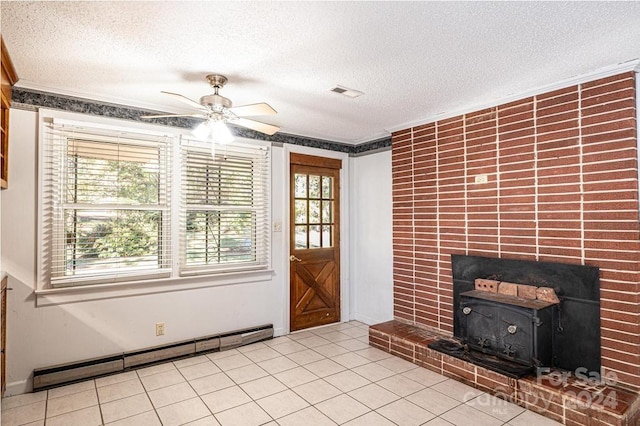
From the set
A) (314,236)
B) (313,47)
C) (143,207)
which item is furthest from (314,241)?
(313,47)

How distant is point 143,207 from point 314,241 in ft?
7.12

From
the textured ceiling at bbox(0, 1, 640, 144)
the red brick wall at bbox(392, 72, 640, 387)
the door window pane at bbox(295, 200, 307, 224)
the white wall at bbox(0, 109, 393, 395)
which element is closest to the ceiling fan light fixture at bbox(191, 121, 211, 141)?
the textured ceiling at bbox(0, 1, 640, 144)

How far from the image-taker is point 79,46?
2.24m

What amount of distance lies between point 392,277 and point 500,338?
5.55 ft

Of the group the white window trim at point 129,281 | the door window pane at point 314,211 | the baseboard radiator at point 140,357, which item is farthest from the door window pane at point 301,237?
the baseboard radiator at point 140,357

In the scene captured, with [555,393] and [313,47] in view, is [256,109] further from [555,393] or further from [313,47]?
[555,393]

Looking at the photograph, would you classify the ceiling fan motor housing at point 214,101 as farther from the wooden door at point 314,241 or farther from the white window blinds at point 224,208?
the wooden door at point 314,241

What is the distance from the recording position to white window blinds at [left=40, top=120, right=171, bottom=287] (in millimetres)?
2996

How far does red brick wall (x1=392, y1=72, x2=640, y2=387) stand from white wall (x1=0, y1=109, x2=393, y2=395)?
20.2 inches

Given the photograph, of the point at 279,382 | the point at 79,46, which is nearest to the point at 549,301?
the point at 279,382

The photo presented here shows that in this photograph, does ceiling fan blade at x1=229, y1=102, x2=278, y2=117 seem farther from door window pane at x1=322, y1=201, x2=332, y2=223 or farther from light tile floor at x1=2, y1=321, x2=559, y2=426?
door window pane at x1=322, y1=201, x2=332, y2=223

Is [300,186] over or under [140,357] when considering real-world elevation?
over

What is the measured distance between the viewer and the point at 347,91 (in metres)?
3.02

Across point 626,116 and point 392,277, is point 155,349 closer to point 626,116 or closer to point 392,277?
point 392,277
